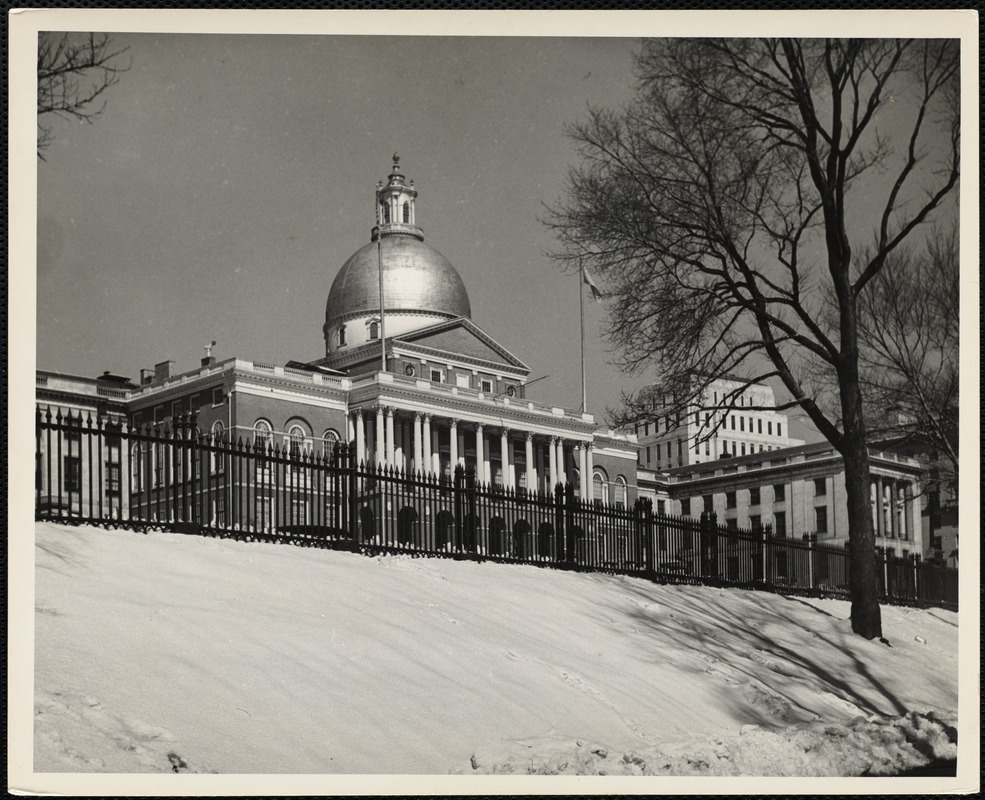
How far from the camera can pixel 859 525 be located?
2134 centimetres

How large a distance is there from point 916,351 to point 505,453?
51404mm

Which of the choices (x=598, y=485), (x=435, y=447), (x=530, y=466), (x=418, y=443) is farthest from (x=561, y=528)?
(x=598, y=485)

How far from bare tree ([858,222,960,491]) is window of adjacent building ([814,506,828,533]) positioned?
173 feet

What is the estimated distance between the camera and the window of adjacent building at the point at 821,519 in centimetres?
7794

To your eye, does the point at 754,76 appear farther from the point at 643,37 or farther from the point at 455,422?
the point at 455,422

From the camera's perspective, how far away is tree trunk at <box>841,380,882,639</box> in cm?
2078

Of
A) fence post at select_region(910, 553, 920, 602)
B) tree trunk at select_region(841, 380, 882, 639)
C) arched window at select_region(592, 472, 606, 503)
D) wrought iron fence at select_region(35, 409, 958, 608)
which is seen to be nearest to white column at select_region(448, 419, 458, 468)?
arched window at select_region(592, 472, 606, 503)

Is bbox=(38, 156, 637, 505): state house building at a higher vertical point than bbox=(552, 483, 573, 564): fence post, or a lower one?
higher

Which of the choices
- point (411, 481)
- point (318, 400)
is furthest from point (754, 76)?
point (318, 400)

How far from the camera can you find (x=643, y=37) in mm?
15148

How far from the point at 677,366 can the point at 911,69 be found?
6532 millimetres

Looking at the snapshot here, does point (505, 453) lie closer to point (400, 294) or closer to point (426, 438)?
point (426, 438)

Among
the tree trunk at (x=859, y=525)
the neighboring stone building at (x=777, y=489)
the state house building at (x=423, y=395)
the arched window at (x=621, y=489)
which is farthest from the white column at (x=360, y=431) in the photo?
the tree trunk at (x=859, y=525)

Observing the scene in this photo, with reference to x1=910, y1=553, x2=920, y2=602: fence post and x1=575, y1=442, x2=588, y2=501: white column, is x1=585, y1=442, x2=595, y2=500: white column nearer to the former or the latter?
x1=575, y1=442, x2=588, y2=501: white column
